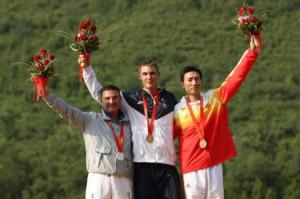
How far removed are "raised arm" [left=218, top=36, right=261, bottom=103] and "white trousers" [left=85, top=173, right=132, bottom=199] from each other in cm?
127

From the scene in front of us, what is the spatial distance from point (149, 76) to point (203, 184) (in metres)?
1.17

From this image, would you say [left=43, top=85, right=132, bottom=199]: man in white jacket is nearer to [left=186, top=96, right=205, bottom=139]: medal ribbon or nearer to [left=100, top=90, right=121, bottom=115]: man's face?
[left=100, top=90, right=121, bottom=115]: man's face

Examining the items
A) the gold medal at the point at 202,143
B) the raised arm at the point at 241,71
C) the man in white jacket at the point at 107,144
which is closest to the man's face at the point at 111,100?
the man in white jacket at the point at 107,144

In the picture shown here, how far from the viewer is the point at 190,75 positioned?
390 inches

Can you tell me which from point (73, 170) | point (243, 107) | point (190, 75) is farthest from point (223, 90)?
point (243, 107)

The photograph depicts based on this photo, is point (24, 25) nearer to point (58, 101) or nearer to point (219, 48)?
point (219, 48)

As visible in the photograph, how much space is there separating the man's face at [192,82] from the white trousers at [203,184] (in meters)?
0.77

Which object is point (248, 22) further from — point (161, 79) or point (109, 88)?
point (161, 79)

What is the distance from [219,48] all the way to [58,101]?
62312 mm

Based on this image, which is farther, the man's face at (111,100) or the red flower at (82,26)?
the red flower at (82,26)

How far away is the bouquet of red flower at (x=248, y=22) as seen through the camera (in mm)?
9852

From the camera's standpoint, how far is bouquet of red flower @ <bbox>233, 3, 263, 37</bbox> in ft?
32.3

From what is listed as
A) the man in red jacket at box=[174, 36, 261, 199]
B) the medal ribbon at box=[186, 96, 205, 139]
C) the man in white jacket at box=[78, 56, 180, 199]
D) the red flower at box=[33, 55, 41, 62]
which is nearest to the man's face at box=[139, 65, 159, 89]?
the man in white jacket at box=[78, 56, 180, 199]

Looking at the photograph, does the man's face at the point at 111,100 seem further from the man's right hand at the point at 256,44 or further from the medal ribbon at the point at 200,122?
the man's right hand at the point at 256,44
